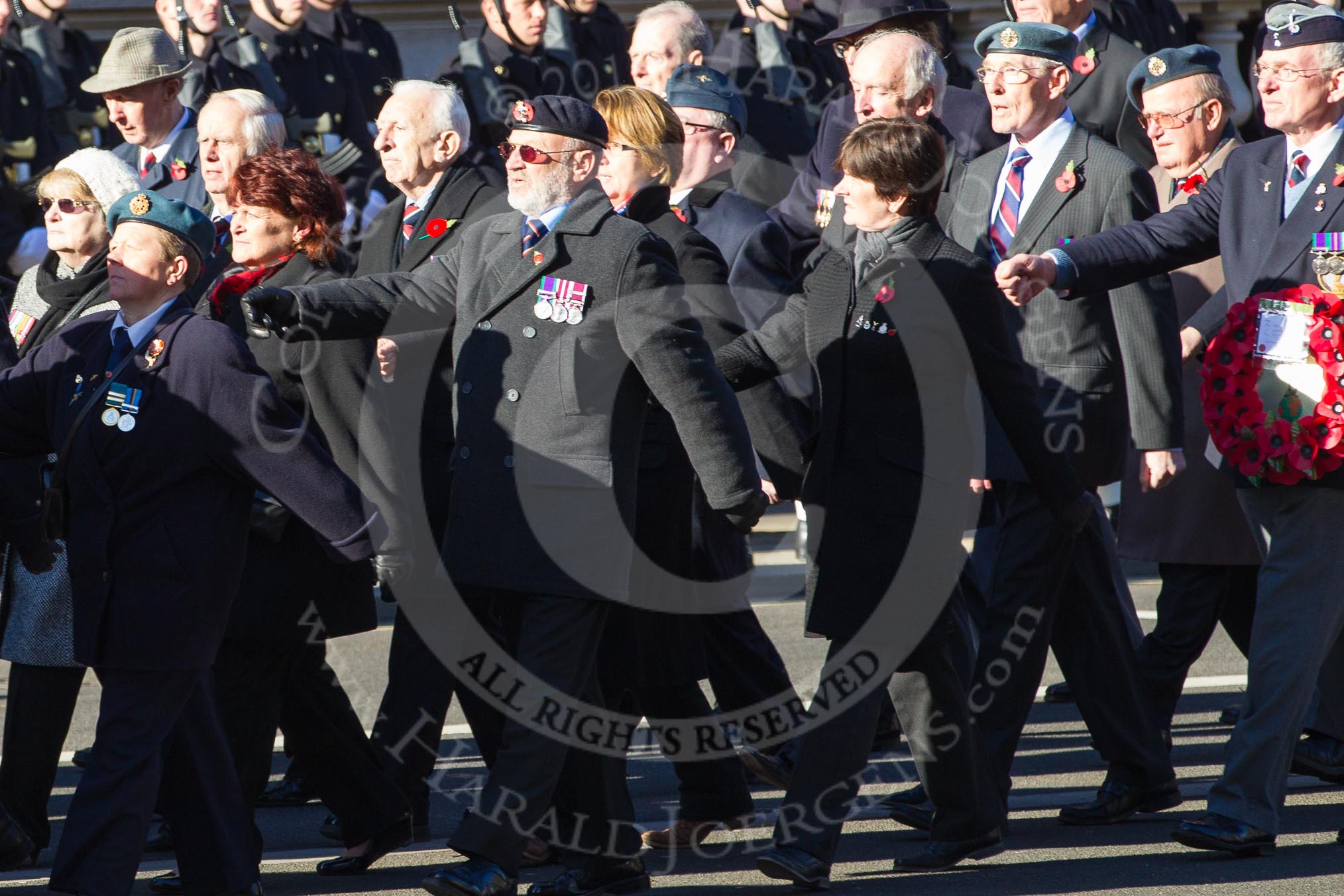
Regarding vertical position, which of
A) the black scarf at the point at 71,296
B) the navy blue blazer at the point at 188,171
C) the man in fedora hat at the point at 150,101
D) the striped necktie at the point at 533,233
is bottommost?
the black scarf at the point at 71,296

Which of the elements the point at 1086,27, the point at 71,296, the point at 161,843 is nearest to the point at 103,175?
the point at 71,296

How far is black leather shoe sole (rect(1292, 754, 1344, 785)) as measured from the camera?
20.4 feet

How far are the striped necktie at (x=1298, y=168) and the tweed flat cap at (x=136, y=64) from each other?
4.21m

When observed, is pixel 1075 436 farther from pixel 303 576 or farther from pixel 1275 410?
pixel 303 576

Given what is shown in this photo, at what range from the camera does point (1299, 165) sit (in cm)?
547

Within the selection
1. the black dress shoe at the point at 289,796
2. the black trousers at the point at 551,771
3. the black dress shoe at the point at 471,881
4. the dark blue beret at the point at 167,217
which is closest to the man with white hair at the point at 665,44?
the black dress shoe at the point at 289,796

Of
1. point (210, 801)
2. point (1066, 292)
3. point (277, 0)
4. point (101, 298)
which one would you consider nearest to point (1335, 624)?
point (1066, 292)

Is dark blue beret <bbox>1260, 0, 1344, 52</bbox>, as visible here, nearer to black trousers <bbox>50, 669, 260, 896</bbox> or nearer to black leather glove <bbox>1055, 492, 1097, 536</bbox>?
black leather glove <bbox>1055, 492, 1097, 536</bbox>

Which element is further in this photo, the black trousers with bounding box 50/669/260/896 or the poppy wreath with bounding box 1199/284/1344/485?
the poppy wreath with bounding box 1199/284/1344/485

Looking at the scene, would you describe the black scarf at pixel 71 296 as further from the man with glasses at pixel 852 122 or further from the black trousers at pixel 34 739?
the man with glasses at pixel 852 122

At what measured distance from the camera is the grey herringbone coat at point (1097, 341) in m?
5.88

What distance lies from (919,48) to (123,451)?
3083 mm

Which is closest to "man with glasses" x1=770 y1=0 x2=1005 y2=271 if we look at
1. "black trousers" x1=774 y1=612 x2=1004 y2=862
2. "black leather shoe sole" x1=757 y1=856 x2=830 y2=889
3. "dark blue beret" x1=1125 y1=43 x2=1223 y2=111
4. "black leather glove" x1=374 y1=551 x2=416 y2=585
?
"dark blue beret" x1=1125 y1=43 x2=1223 y2=111

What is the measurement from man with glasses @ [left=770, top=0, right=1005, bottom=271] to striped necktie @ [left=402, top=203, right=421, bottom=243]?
148cm
